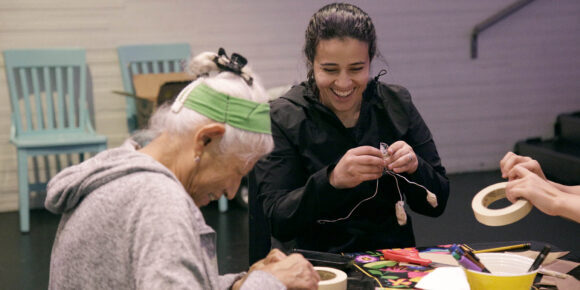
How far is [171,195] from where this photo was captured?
4.35ft

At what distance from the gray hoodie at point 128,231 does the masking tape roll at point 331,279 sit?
206 millimetres

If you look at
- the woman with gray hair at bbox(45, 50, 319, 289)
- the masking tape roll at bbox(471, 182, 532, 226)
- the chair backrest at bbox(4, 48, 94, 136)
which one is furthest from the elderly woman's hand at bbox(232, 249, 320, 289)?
the chair backrest at bbox(4, 48, 94, 136)

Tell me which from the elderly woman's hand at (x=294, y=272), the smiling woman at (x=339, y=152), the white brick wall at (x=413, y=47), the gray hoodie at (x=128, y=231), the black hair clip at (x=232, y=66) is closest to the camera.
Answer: the gray hoodie at (x=128, y=231)

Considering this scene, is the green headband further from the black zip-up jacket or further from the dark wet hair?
the dark wet hair

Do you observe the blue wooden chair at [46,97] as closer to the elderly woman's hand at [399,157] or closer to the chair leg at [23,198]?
the chair leg at [23,198]

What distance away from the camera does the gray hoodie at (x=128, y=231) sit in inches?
49.8

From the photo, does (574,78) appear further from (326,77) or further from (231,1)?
(326,77)

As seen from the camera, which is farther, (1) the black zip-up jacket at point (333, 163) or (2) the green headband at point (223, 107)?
(1) the black zip-up jacket at point (333, 163)

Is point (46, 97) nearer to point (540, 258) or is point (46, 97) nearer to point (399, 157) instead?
point (399, 157)

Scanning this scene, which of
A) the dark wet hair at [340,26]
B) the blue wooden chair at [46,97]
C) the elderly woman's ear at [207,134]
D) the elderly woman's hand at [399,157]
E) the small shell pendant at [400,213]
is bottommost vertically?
the blue wooden chair at [46,97]

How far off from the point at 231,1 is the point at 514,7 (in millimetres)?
2822

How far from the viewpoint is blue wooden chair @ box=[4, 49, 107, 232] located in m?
5.37

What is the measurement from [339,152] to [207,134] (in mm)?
1044

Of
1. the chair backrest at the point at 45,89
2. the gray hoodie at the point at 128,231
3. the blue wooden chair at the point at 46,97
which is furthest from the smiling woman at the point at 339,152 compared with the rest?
the chair backrest at the point at 45,89
